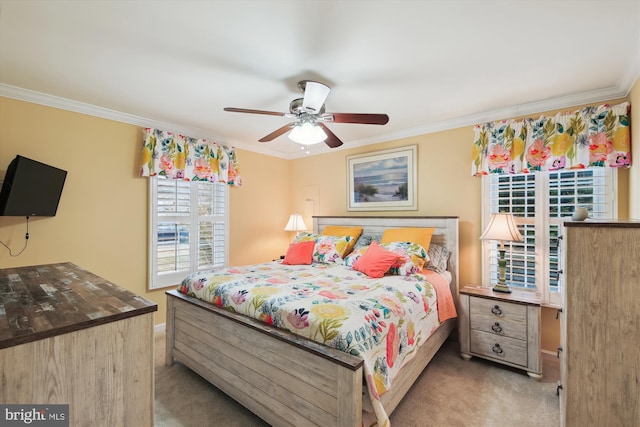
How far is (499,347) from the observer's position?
2498 mm

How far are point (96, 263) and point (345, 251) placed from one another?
2757 mm

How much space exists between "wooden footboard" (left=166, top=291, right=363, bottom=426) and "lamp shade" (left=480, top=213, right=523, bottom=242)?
6.60 ft

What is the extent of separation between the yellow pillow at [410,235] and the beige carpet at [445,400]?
1.21m

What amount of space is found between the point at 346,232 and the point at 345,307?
2.04m

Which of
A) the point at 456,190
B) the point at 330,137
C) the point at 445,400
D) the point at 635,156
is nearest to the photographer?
the point at 445,400

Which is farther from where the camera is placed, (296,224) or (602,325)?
(296,224)

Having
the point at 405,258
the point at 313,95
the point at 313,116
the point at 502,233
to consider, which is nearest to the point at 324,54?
the point at 313,95

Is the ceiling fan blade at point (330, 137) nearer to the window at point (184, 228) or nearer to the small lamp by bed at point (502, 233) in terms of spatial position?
the small lamp by bed at point (502, 233)

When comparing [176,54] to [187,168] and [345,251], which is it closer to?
[187,168]

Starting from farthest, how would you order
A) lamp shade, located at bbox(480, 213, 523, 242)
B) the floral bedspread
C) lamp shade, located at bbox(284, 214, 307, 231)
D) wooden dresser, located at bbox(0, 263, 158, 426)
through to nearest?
lamp shade, located at bbox(284, 214, 307, 231) < lamp shade, located at bbox(480, 213, 523, 242) < the floral bedspread < wooden dresser, located at bbox(0, 263, 158, 426)

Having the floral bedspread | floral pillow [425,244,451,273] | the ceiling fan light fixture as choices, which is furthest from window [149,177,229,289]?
floral pillow [425,244,451,273]

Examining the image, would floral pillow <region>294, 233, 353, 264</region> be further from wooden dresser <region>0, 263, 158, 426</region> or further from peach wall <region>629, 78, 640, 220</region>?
peach wall <region>629, 78, 640, 220</region>

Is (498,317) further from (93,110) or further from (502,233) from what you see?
(93,110)

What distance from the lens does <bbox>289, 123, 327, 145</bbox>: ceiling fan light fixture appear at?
8.18 feet
